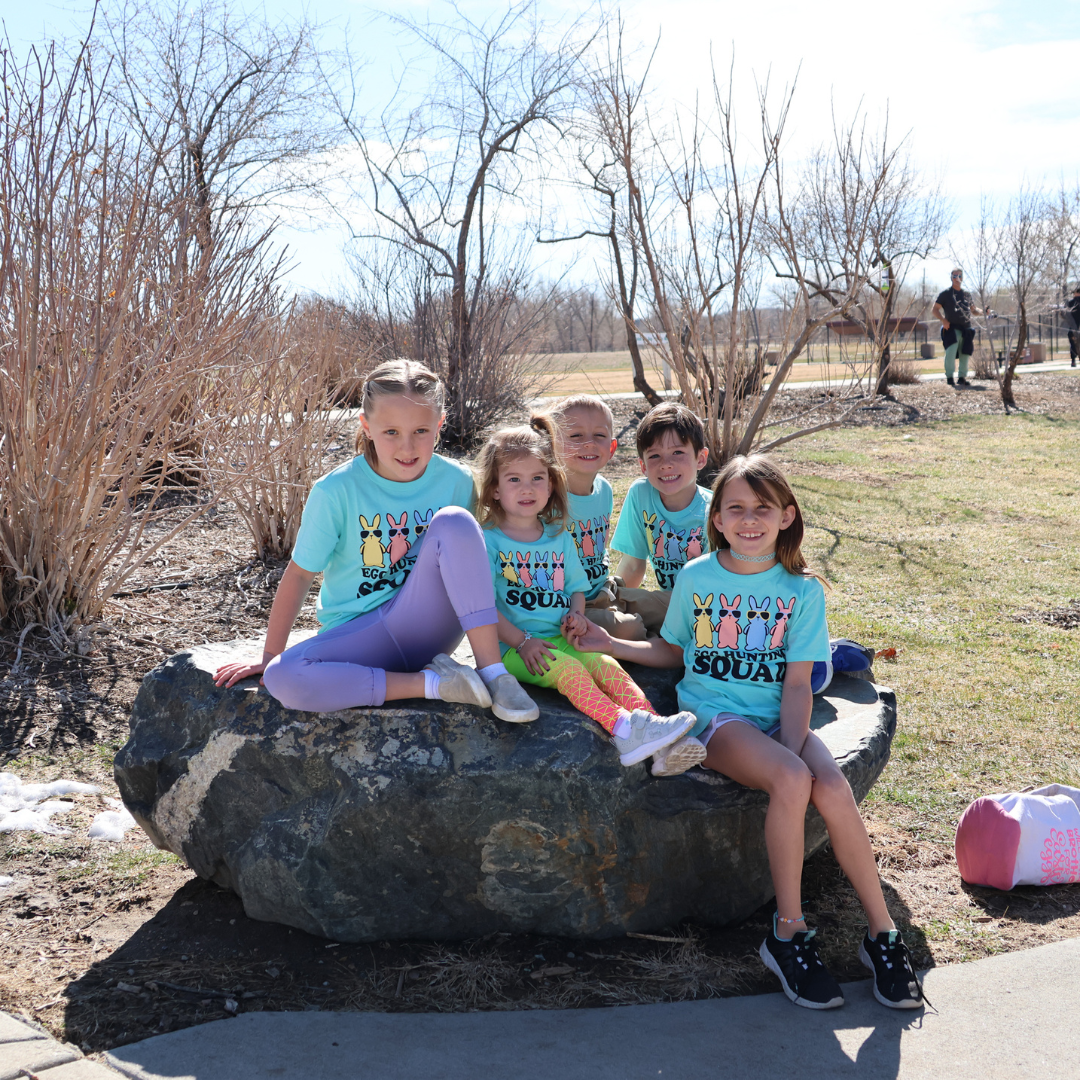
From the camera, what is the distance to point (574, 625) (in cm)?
290

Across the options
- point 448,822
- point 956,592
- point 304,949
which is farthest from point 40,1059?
point 956,592

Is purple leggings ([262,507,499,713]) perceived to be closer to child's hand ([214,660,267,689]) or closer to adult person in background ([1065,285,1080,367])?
child's hand ([214,660,267,689])

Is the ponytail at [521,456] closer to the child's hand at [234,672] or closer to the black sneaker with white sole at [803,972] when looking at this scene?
the child's hand at [234,672]

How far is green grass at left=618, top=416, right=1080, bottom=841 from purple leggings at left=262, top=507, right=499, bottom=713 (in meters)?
1.64

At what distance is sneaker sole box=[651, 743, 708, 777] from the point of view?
246cm

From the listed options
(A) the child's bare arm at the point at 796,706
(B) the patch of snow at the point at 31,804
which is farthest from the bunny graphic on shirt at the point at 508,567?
(B) the patch of snow at the point at 31,804

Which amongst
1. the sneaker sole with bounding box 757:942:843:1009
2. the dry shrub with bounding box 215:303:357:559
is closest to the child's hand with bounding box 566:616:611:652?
the sneaker sole with bounding box 757:942:843:1009

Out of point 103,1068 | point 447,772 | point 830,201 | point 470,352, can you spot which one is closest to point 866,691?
point 447,772

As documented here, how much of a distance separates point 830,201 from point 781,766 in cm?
1145

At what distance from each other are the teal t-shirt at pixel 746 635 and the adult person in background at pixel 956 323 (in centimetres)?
1427

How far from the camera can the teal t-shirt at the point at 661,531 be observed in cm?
351

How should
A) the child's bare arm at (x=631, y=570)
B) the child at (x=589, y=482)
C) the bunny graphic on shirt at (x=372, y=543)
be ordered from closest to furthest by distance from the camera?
the bunny graphic on shirt at (x=372, y=543)
the child at (x=589, y=482)
the child's bare arm at (x=631, y=570)

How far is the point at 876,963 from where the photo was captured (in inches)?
93.4

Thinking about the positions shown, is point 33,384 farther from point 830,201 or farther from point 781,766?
point 830,201
